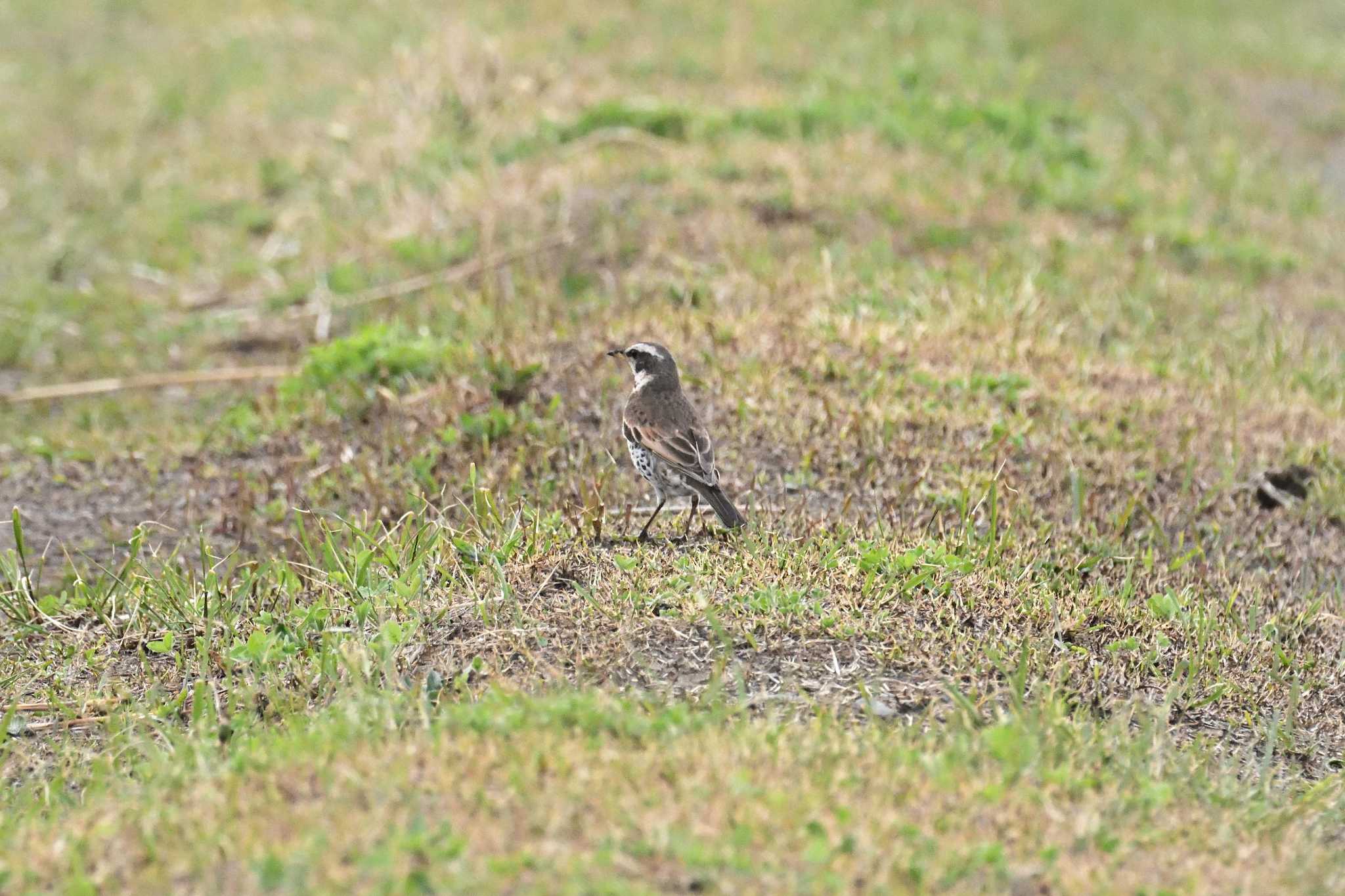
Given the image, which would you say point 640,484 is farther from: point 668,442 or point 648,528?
point 648,528

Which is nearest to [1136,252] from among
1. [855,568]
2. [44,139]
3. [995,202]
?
[995,202]

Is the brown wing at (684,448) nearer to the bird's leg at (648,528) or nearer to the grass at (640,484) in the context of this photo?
the bird's leg at (648,528)

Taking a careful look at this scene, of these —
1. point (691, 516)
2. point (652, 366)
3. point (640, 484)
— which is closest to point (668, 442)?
point (691, 516)

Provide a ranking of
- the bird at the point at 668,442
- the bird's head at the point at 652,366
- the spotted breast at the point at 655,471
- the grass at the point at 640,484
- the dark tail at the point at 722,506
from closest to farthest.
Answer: the grass at the point at 640,484, the dark tail at the point at 722,506, the bird at the point at 668,442, the spotted breast at the point at 655,471, the bird's head at the point at 652,366

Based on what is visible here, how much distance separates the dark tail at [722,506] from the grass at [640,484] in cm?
14

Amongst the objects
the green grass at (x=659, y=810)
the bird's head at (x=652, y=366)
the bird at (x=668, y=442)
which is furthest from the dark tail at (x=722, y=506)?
the green grass at (x=659, y=810)

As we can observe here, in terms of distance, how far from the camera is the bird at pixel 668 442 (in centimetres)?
569

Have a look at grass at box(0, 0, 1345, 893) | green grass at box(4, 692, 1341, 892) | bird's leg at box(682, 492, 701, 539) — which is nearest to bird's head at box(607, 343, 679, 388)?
grass at box(0, 0, 1345, 893)

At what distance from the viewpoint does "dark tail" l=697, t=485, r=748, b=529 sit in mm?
5582

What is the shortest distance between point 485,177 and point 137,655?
19.4ft

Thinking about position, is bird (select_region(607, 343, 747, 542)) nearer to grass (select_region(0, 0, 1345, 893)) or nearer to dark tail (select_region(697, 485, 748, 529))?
dark tail (select_region(697, 485, 748, 529))

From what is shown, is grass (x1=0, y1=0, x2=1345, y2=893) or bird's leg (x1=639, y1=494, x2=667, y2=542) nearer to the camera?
grass (x1=0, y1=0, x2=1345, y2=893)

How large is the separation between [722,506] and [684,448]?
30 cm

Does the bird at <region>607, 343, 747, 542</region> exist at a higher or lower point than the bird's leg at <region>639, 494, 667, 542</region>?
higher
